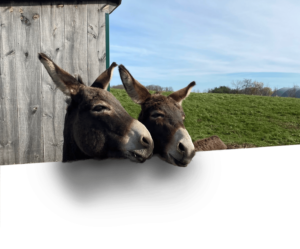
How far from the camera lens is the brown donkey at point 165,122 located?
5.41 feet

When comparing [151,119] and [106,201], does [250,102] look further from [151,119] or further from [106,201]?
[106,201]

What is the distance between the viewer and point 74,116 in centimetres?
202

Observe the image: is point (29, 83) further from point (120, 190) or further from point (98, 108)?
point (120, 190)

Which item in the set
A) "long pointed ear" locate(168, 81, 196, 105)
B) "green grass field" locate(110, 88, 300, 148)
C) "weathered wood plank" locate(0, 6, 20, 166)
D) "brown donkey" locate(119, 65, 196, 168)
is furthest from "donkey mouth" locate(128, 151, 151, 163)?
"green grass field" locate(110, 88, 300, 148)

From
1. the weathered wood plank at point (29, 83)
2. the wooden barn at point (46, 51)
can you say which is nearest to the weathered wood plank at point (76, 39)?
the wooden barn at point (46, 51)

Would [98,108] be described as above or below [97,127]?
above

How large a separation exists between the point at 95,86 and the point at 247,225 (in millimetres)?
1672

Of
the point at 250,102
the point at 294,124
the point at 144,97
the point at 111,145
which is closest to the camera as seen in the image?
the point at 111,145

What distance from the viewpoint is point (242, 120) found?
967 cm

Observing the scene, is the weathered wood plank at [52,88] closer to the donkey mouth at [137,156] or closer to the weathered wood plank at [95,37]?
the weathered wood plank at [95,37]

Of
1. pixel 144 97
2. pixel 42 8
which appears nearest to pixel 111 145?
pixel 144 97

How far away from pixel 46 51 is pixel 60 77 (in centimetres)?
158

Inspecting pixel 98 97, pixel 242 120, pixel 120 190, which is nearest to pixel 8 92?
pixel 98 97

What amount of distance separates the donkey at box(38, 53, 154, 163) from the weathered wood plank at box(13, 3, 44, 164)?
1350 mm
